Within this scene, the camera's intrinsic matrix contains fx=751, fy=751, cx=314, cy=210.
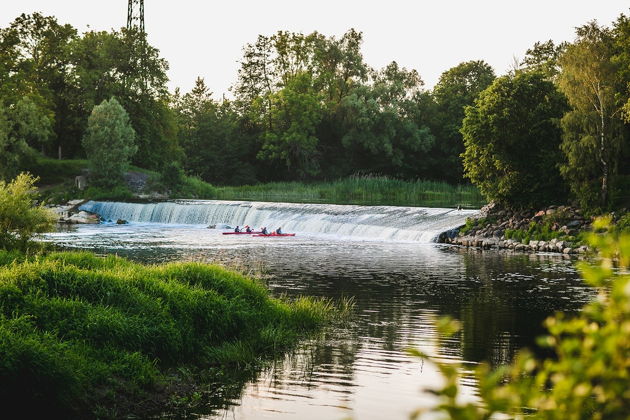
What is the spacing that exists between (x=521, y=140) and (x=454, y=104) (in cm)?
3763

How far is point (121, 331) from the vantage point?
9594 millimetres

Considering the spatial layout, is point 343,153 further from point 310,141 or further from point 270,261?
point 270,261

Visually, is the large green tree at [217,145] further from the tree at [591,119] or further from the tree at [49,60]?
the tree at [591,119]

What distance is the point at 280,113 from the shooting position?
68.1m

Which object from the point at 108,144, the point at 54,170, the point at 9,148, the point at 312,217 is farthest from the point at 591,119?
the point at 54,170

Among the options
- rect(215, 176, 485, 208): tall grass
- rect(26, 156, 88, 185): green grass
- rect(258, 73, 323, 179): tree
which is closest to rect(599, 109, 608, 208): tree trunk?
rect(215, 176, 485, 208): tall grass

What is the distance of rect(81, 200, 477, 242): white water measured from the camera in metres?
34.2

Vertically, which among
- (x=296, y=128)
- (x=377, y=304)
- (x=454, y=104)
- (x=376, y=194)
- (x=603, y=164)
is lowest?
(x=377, y=304)

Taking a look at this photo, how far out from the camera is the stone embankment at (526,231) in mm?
29672

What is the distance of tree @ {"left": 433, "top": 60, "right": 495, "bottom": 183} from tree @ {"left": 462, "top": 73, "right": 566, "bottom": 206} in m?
33.4

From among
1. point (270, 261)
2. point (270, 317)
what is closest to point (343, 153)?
point (270, 261)

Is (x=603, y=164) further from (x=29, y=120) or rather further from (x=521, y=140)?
(x=29, y=120)

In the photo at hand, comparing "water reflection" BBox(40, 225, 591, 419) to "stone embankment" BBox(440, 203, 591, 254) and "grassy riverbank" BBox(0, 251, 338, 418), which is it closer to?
"grassy riverbank" BBox(0, 251, 338, 418)

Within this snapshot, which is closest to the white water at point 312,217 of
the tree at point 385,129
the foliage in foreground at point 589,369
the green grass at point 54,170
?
the green grass at point 54,170
